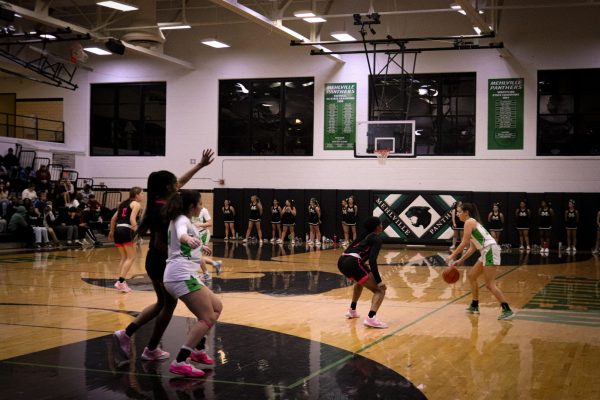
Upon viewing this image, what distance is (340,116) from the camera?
2848 centimetres

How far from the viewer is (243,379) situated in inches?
250

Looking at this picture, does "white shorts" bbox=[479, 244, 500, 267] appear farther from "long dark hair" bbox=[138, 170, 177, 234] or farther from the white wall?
the white wall

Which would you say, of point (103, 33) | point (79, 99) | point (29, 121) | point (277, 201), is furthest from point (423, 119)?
point (29, 121)

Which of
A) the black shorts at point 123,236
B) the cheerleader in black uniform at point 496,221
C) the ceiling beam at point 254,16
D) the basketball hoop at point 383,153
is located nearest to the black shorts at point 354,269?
the black shorts at point 123,236

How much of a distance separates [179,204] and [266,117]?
23320 millimetres

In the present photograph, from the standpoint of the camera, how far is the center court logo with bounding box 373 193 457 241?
26984 millimetres

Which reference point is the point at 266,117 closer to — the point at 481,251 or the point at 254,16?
the point at 254,16

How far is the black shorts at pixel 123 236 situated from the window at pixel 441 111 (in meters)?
16.2

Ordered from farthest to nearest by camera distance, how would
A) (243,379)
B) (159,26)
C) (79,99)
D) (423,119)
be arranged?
(79,99) → (423,119) → (159,26) → (243,379)

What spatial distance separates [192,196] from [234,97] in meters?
24.0

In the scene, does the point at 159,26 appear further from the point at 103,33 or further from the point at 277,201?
the point at 277,201

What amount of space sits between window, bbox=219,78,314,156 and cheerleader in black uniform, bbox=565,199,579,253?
407 inches

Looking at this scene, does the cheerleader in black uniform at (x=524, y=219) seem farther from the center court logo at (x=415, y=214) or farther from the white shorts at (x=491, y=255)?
the white shorts at (x=491, y=255)

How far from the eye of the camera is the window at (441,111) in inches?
1066
